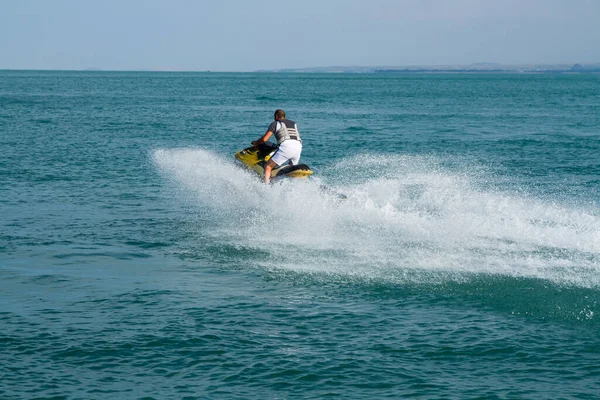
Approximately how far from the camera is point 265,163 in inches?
710

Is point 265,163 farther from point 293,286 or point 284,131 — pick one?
point 293,286

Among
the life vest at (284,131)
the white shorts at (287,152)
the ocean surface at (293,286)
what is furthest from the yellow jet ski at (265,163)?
the life vest at (284,131)

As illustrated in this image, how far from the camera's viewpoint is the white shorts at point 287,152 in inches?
688

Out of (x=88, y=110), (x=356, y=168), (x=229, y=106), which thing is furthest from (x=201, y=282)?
(x=229, y=106)

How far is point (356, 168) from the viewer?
93.6 feet

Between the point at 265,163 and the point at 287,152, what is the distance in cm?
75

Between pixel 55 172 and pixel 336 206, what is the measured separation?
14.2 metres

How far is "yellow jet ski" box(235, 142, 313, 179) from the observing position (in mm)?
17547

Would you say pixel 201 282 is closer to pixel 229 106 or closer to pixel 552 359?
pixel 552 359

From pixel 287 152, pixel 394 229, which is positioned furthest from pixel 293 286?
pixel 287 152

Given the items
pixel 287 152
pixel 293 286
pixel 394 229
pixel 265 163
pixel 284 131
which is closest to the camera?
pixel 293 286

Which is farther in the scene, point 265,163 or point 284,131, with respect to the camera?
point 265,163

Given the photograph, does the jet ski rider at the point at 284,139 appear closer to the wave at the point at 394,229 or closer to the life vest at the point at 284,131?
the life vest at the point at 284,131

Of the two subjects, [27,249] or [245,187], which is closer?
[27,249]
